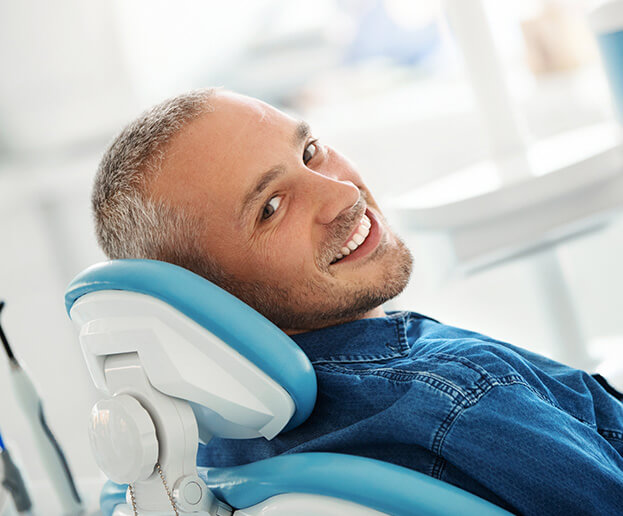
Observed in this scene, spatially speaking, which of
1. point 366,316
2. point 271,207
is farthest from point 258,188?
point 366,316

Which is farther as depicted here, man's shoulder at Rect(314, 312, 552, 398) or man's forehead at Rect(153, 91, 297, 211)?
man's forehead at Rect(153, 91, 297, 211)

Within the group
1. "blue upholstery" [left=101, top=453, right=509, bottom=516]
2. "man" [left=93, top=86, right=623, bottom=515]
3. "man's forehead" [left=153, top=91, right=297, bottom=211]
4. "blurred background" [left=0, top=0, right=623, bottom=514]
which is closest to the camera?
"blue upholstery" [left=101, top=453, right=509, bottom=516]

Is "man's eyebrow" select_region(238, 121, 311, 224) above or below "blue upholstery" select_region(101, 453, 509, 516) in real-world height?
above

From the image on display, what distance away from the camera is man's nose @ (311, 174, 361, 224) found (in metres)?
0.99

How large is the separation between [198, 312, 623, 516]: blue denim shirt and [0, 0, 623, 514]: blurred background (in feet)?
5.43

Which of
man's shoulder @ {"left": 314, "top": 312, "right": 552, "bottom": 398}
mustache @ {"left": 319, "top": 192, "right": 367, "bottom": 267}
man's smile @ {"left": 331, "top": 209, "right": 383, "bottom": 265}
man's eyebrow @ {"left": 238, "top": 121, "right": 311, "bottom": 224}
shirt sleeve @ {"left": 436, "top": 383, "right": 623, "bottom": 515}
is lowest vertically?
shirt sleeve @ {"left": 436, "top": 383, "right": 623, "bottom": 515}

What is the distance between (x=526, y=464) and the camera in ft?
2.46

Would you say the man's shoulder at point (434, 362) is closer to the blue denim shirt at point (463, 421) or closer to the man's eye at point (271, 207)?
the blue denim shirt at point (463, 421)

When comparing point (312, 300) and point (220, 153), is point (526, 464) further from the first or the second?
point (220, 153)

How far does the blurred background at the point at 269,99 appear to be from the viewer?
2639 mm

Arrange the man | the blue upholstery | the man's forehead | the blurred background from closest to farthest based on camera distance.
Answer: the blue upholstery, the man, the man's forehead, the blurred background

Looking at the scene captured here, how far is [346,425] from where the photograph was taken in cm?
86

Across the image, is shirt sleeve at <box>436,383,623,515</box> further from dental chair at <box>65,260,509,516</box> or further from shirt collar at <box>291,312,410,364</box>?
shirt collar at <box>291,312,410,364</box>

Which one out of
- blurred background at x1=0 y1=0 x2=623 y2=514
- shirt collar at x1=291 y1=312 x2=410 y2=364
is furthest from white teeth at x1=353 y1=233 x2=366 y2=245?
blurred background at x1=0 y1=0 x2=623 y2=514
